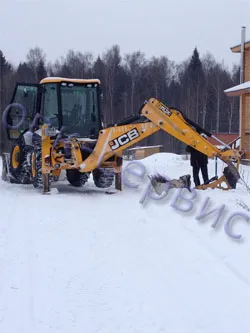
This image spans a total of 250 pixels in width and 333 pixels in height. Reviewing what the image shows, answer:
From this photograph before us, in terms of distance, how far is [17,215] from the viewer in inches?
311

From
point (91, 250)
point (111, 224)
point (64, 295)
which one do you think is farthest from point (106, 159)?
point (64, 295)

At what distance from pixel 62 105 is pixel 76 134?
83cm

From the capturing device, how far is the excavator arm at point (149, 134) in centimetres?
998

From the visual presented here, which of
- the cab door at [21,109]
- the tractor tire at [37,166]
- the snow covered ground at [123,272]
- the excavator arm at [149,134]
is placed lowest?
the snow covered ground at [123,272]

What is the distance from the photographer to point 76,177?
12.4m

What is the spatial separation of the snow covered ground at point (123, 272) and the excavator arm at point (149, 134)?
1.99 m

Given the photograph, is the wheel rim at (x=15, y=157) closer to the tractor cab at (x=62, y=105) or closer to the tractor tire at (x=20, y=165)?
the tractor tire at (x=20, y=165)

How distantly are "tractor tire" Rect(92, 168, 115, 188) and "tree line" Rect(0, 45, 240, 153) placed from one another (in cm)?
3673

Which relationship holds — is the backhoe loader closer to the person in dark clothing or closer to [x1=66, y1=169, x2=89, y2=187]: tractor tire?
[x1=66, y1=169, x2=89, y2=187]: tractor tire

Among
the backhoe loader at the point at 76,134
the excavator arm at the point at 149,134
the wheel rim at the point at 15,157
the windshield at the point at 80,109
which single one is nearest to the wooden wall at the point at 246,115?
the backhoe loader at the point at 76,134

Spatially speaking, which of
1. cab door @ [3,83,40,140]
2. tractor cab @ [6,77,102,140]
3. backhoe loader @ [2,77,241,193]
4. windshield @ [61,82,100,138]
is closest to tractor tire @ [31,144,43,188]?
backhoe loader @ [2,77,241,193]

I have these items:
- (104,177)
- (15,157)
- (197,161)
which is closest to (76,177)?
(104,177)

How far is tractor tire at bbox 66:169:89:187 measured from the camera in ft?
40.5

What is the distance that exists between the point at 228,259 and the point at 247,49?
58.0 feet
